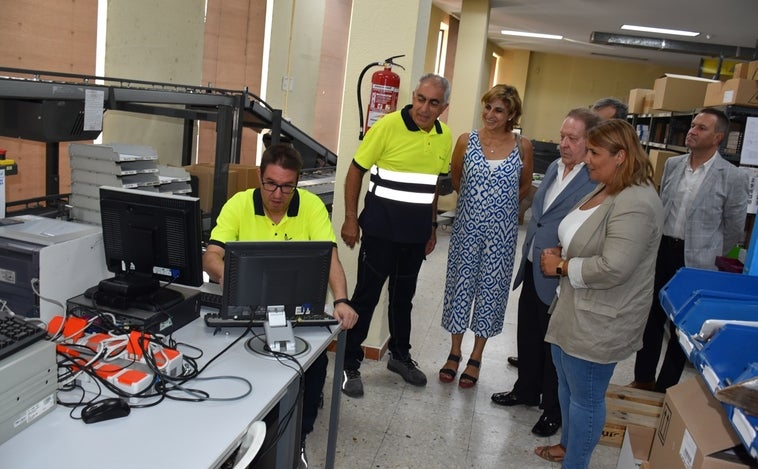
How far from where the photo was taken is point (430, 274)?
5.56m

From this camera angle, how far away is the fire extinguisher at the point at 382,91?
3.09 meters

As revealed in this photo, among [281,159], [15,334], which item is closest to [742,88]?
[281,159]

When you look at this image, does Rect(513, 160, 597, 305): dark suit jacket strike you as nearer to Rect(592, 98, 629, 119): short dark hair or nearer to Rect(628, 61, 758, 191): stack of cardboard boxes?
Rect(628, 61, 758, 191): stack of cardboard boxes

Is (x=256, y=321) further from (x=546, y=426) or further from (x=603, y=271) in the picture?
(x=546, y=426)

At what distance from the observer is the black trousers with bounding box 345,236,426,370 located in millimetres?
2992

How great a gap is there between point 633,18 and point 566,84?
6400mm

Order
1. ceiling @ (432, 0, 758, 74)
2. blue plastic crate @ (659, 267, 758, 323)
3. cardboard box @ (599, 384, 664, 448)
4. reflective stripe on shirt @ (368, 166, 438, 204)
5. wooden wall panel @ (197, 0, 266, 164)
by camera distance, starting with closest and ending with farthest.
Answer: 1. blue plastic crate @ (659, 267, 758, 323)
2. cardboard box @ (599, 384, 664, 448)
3. reflective stripe on shirt @ (368, 166, 438, 204)
4. wooden wall panel @ (197, 0, 266, 164)
5. ceiling @ (432, 0, 758, 74)

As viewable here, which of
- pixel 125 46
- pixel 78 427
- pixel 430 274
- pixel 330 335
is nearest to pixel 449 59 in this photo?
pixel 430 274

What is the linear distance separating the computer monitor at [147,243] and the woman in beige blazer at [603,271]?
1261 millimetres

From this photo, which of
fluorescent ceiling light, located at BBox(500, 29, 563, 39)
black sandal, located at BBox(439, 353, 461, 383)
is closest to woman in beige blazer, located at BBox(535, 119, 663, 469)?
black sandal, located at BBox(439, 353, 461, 383)

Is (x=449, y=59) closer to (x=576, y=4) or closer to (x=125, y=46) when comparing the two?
(x=576, y=4)

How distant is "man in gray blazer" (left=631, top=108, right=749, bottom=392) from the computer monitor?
2440mm

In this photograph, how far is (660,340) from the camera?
3.28 m

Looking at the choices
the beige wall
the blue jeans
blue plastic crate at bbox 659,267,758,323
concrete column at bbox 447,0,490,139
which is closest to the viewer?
blue plastic crate at bbox 659,267,758,323
